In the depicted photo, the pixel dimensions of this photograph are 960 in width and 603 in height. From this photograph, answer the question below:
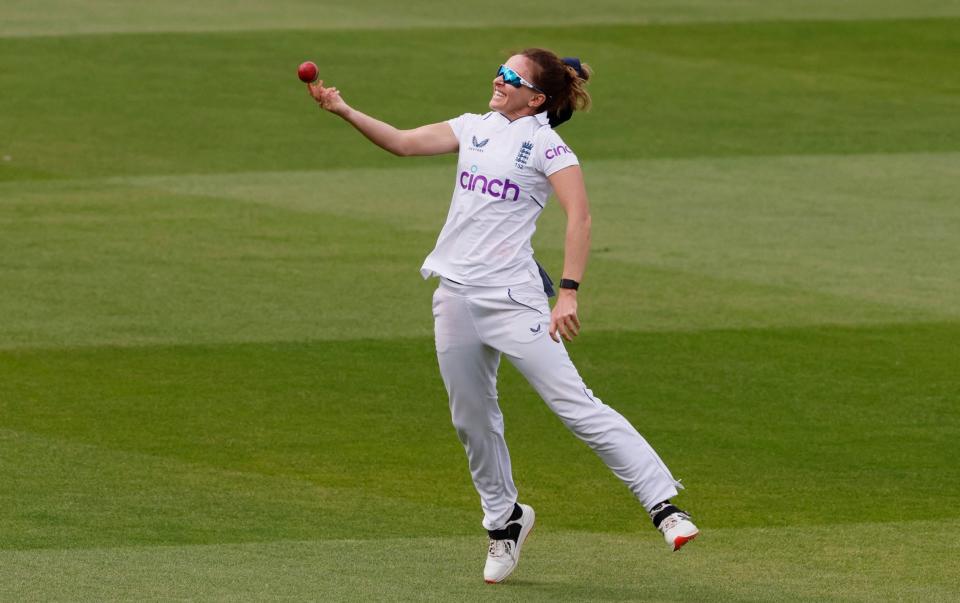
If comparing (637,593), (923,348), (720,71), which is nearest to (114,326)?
(923,348)

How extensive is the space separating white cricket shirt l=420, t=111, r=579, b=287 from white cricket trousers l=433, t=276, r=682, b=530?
0.08 meters

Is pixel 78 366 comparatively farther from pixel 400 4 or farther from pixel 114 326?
pixel 400 4

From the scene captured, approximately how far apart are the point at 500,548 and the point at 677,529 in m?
0.84

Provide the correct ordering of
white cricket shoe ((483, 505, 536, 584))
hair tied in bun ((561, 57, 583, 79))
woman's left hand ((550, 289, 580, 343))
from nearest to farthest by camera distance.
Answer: woman's left hand ((550, 289, 580, 343))
white cricket shoe ((483, 505, 536, 584))
hair tied in bun ((561, 57, 583, 79))

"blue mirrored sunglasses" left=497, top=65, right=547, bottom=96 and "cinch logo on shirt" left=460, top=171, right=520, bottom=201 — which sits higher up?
"blue mirrored sunglasses" left=497, top=65, right=547, bottom=96

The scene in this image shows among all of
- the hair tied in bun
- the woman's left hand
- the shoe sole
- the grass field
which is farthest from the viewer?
the grass field

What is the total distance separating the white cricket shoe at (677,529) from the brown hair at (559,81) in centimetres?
181

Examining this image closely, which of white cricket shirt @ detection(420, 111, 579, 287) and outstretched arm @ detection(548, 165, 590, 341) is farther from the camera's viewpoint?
white cricket shirt @ detection(420, 111, 579, 287)

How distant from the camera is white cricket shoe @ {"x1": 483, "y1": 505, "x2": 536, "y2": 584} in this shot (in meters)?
8.04

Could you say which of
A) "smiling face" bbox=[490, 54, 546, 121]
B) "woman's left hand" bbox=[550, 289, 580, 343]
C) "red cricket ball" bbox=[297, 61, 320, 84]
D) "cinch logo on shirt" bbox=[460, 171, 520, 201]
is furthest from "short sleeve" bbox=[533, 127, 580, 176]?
"red cricket ball" bbox=[297, 61, 320, 84]

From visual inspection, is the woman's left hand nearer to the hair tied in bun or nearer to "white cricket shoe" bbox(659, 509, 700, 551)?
"white cricket shoe" bbox(659, 509, 700, 551)

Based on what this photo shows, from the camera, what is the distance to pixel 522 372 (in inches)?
311

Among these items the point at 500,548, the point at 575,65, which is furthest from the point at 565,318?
the point at 575,65

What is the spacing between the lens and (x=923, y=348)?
42.5 ft
